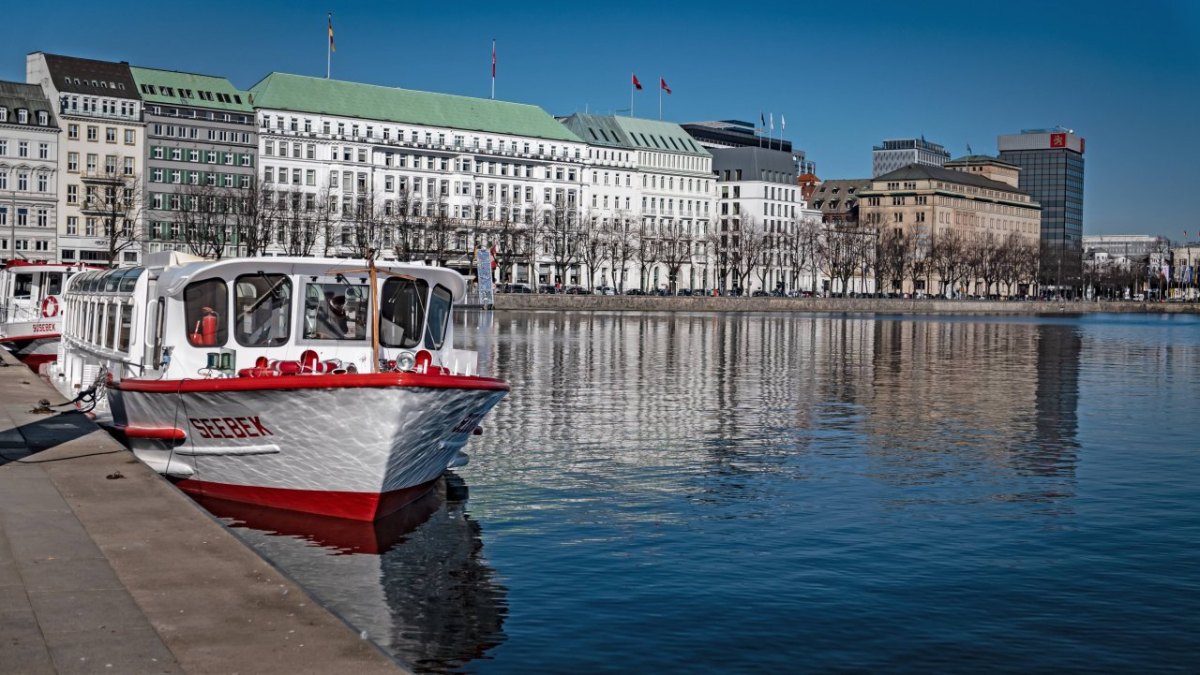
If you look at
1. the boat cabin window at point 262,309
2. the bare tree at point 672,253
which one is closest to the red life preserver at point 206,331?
the boat cabin window at point 262,309

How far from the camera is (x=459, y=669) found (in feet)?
53.8

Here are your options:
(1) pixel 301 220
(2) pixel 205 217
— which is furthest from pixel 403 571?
(1) pixel 301 220

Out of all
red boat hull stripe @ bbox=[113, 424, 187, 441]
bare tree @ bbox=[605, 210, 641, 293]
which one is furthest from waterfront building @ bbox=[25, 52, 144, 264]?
red boat hull stripe @ bbox=[113, 424, 187, 441]

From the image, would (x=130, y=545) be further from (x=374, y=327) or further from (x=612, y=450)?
(x=612, y=450)

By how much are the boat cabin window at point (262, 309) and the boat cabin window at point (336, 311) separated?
38 cm

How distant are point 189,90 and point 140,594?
6244 inches

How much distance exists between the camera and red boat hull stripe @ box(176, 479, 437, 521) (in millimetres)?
23875

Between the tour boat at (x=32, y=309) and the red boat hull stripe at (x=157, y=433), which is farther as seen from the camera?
the tour boat at (x=32, y=309)

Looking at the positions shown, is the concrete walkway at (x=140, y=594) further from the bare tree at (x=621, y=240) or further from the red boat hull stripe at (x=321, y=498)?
the bare tree at (x=621, y=240)

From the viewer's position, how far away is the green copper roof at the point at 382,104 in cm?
17212

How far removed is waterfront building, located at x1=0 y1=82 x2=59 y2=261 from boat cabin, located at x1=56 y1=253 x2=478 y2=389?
Result: 13175 centimetres

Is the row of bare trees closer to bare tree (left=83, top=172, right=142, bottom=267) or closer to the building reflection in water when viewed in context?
bare tree (left=83, top=172, right=142, bottom=267)

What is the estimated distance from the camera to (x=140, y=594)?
14.0 m

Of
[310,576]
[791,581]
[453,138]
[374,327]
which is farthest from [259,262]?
[453,138]
